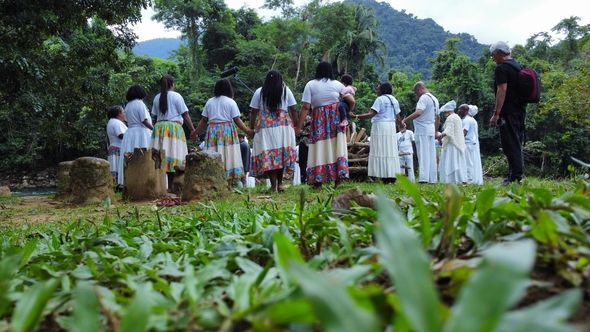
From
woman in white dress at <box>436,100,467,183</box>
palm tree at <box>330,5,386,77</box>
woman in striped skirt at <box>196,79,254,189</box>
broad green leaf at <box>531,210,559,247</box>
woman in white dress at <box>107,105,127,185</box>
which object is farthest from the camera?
palm tree at <box>330,5,386,77</box>

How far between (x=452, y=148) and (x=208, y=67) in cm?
3010

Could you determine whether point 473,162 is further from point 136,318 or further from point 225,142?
point 136,318

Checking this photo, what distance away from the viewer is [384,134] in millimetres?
8227

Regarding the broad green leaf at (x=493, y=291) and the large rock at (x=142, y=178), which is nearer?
the broad green leaf at (x=493, y=291)

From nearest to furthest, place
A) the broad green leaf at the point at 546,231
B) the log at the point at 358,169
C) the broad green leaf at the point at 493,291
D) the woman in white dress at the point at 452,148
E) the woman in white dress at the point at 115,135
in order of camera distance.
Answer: the broad green leaf at the point at 493,291
the broad green leaf at the point at 546,231
the woman in white dress at the point at 115,135
the woman in white dress at the point at 452,148
the log at the point at 358,169

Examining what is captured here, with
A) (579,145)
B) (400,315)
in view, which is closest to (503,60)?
(400,315)

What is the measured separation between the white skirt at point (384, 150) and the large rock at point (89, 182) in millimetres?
4289

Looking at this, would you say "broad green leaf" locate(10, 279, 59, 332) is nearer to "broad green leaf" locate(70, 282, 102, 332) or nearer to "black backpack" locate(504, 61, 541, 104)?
"broad green leaf" locate(70, 282, 102, 332)

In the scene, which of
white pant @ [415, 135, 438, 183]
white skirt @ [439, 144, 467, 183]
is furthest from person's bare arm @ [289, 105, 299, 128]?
white skirt @ [439, 144, 467, 183]

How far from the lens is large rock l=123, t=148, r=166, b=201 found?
647 centimetres

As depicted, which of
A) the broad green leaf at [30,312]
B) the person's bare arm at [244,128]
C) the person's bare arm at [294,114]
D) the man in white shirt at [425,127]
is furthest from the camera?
the man in white shirt at [425,127]

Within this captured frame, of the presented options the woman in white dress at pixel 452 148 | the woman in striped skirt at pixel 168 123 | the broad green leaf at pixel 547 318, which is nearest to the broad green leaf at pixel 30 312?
the broad green leaf at pixel 547 318

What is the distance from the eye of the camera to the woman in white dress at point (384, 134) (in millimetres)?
8070

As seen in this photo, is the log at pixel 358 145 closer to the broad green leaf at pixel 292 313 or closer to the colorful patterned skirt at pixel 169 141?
the colorful patterned skirt at pixel 169 141
